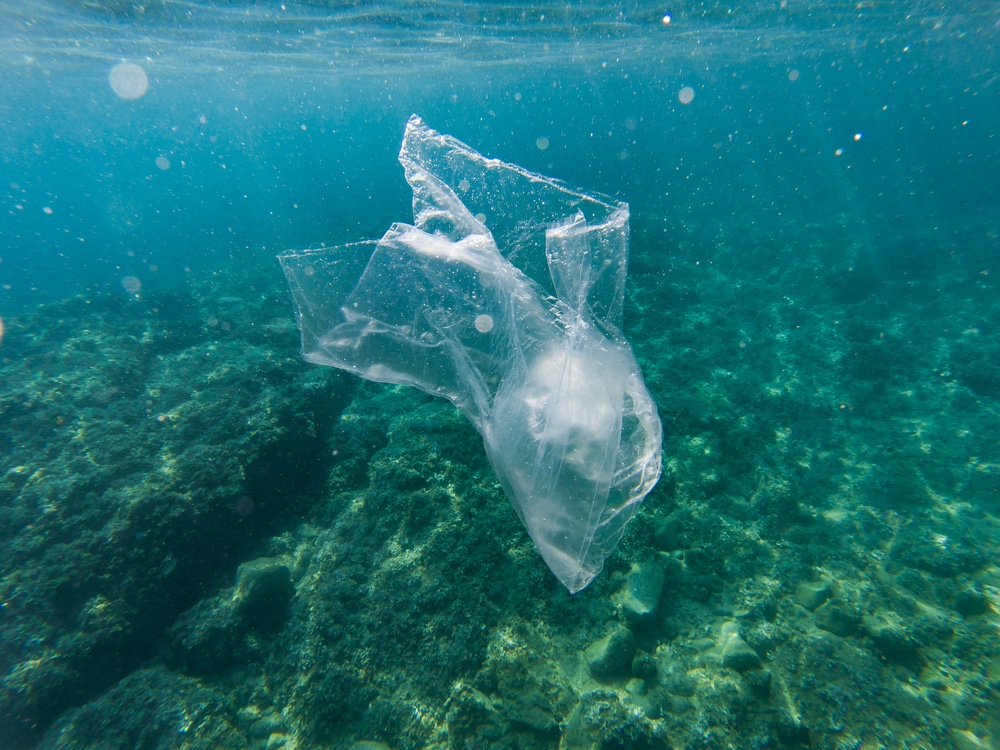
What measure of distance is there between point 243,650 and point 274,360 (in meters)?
4.73

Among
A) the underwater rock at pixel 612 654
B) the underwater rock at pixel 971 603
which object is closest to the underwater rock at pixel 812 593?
the underwater rock at pixel 971 603

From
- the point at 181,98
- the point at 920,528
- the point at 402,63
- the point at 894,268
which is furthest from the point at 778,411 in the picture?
the point at 181,98

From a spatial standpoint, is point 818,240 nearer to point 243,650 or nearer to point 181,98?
point 243,650

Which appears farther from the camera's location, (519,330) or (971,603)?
(971,603)

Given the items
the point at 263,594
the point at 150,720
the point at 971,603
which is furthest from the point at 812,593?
the point at 150,720

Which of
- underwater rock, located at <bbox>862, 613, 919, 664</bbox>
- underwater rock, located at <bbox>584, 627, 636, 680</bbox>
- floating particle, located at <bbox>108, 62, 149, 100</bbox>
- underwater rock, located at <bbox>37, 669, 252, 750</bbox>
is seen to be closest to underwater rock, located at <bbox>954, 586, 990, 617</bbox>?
underwater rock, located at <bbox>862, 613, 919, 664</bbox>

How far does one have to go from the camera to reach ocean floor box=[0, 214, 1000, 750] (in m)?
3.34

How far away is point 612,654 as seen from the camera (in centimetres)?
359

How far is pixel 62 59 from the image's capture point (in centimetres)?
1870

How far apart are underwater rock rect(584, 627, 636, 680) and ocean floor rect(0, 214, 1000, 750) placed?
23 millimetres

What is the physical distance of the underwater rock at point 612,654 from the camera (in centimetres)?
357

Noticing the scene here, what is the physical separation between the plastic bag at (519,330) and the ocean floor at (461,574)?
135 cm

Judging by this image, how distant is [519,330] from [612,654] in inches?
115

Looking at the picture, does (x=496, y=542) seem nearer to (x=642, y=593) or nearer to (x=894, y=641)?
(x=642, y=593)
